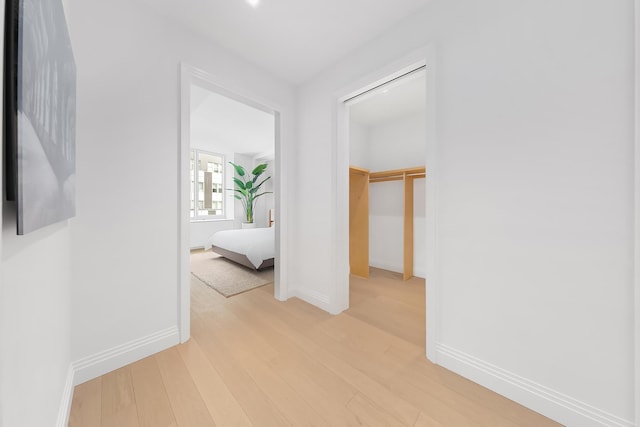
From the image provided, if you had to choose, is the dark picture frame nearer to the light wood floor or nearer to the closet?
the light wood floor

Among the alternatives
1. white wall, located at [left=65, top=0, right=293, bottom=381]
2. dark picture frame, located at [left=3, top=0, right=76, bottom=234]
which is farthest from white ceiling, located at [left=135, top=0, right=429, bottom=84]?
dark picture frame, located at [left=3, top=0, right=76, bottom=234]

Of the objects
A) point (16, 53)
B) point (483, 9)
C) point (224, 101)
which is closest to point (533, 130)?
point (483, 9)

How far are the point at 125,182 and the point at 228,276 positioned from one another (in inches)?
82.2

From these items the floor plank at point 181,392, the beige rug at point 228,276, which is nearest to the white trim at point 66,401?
the floor plank at point 181,392

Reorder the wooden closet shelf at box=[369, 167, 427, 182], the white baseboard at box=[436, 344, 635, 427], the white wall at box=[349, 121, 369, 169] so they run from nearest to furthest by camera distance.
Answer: the white baseboard at box=[436, 344, 635, 427] → the wooden closet shelf at box=[369, 167, 427, 182] → the white wall at box=[349, 121, 369, 169]

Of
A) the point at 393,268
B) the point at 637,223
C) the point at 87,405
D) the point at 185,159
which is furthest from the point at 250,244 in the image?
the point at 637,223

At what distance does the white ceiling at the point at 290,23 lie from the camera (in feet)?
5.21

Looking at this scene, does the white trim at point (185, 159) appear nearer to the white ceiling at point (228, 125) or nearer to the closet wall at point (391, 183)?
the white ceiling at point (228, 125)

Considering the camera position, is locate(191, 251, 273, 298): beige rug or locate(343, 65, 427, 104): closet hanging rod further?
locate(191, 251, 273, 298): beige rug

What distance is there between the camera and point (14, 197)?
50cm

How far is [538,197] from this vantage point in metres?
1.18

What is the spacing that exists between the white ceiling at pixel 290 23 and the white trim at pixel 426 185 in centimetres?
33

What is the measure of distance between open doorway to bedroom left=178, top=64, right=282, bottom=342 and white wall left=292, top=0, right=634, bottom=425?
1.68 m

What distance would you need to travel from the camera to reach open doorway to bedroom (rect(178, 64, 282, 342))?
1754 millimetres
